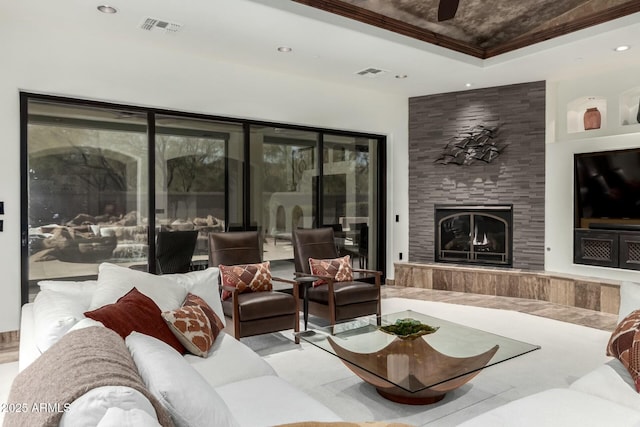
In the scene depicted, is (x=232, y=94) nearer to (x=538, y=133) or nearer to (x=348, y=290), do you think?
(x=348, y=290)

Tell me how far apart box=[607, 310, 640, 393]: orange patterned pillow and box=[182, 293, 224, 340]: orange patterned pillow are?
2.14 meters

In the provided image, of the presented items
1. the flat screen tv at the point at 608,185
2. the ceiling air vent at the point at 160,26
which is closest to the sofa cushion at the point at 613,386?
the flat screen tv at the point at 608,185

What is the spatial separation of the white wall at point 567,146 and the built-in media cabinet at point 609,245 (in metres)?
0.10

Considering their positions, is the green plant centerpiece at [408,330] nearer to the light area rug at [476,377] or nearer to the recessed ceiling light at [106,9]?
the light area rug at [476,377]

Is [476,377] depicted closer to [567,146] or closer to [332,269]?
[332,269]

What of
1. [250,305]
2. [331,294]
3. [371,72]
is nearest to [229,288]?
[250,305]

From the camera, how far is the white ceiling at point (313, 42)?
3631 millimetres

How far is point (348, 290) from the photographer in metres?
4.16

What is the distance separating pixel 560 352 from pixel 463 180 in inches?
124

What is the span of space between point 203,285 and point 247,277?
3.81 ft

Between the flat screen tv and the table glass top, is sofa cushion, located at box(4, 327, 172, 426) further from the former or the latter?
the flat screen tv

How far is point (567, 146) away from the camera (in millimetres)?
5559

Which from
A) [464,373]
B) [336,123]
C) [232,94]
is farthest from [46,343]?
[336,123]

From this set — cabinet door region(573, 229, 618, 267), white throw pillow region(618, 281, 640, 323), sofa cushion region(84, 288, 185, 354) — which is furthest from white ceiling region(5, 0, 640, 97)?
white throw pillow region(618, 281, 640, 323)
